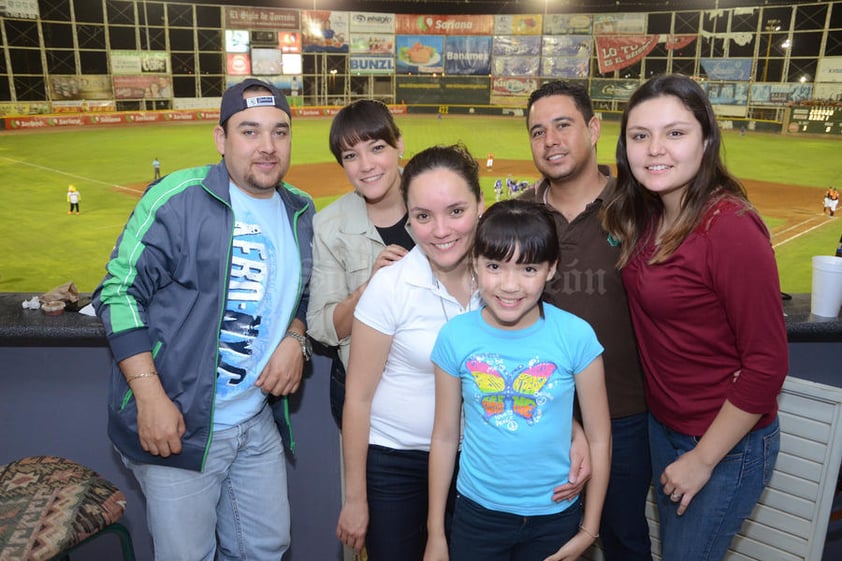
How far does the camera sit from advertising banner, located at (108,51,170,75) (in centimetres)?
1645

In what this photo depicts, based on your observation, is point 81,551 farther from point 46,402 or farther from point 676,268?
point 676,268

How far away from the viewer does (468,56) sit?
26.2 metres

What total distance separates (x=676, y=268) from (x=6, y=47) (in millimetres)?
14539

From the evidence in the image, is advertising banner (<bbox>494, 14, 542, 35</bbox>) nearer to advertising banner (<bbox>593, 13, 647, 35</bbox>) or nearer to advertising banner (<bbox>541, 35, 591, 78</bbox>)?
advertising banner (<bbox>541, 35, 591, 78</bbox>)

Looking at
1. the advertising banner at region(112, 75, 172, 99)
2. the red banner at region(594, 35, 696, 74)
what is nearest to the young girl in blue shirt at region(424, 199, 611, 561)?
the advertising banner at region(112, 75, 172, 99)

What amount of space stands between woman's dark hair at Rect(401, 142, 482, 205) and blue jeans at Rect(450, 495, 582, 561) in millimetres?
792

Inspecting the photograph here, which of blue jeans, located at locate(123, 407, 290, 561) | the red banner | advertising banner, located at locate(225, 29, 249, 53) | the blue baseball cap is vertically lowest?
blue jeans, located at locate(123, 407, 290, 561)

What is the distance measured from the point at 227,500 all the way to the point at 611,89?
87.8 ft

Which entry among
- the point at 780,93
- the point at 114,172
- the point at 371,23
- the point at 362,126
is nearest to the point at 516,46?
the point at 371,23

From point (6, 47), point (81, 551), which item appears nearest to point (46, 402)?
point (81, 551)

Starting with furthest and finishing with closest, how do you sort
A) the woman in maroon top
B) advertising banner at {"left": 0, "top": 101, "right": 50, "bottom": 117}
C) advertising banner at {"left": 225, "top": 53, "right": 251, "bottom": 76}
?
advertising banner at {"left": 225, "top": 53, "right": 251, "bottom": 76}, advertising banner at {"left": 0, "top": 101, "right": 50, "bottom": 117}, the woman in maroon top

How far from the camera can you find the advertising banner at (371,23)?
23.4 m

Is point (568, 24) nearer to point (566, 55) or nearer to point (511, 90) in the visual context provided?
point (566, 55)

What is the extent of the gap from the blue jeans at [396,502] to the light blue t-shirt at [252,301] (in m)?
0.52
